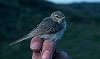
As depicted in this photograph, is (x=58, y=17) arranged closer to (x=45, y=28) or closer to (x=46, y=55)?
(x=45, y=28)

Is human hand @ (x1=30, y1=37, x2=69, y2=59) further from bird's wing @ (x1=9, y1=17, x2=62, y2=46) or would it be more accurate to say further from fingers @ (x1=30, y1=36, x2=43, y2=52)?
bird's wing @ (x1=9, y1=17, x2=62, y2=46)

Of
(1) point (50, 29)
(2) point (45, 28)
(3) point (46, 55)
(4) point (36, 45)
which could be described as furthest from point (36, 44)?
(1) point (50, 29)

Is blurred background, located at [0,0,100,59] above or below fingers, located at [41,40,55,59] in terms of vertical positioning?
below

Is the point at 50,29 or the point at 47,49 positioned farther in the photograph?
the point at 50,29

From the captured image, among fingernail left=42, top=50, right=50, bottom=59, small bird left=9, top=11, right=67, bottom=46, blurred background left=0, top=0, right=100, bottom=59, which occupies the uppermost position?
fingernail left=42, top=50, right=50, bottom=59

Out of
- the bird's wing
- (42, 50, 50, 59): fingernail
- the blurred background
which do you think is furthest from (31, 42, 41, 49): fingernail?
the blurred background

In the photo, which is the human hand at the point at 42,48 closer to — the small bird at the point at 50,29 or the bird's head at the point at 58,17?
the small bird at the point at 50,29

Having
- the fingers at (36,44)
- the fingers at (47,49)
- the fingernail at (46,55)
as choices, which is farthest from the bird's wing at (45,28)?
the fingernail at (46,55)
